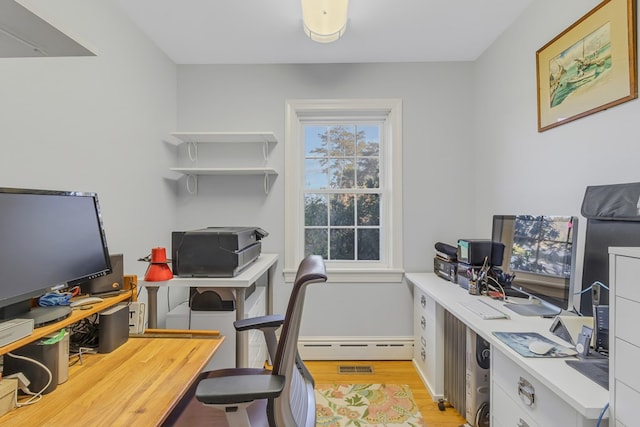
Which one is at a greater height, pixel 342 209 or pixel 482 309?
pixel 342 209

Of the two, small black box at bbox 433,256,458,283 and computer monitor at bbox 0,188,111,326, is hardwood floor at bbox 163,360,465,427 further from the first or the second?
small black box at bbox 433,256,458,283

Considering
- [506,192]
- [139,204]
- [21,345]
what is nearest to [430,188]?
[506,192]

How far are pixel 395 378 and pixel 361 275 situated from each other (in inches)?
32.8

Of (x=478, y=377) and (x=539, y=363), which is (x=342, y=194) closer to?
(x=478, y=377)

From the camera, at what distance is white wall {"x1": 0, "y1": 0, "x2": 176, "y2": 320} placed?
4.40 feet

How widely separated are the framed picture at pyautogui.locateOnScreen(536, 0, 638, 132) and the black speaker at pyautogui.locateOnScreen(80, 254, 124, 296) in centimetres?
248

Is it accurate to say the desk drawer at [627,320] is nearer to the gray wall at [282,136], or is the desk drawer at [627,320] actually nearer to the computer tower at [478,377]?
the gray wall at [282,136]

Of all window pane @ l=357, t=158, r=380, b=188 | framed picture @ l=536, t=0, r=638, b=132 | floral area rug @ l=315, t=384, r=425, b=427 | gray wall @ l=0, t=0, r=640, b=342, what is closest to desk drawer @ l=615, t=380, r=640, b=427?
gray wall @ l=0, t=0, r=640, b=342

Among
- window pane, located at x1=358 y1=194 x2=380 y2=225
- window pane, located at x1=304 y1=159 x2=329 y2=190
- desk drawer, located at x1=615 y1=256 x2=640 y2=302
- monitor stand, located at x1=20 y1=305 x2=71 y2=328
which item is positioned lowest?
monitor stand, located at x1=20 y1=305 x2=71 y2=328

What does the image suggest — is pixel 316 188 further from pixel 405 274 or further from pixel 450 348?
pixel 450 348

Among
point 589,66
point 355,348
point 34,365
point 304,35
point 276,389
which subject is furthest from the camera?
point 355,348

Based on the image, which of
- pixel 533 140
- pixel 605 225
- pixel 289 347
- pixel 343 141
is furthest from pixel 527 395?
pixel 343 141

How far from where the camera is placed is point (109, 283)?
1528 mm

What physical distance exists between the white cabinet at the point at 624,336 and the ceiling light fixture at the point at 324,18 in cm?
174
